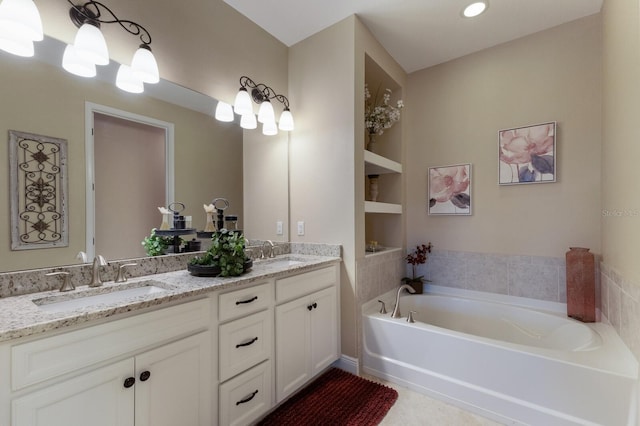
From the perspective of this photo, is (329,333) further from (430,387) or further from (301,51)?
(301,51)

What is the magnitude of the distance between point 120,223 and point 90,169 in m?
0.31

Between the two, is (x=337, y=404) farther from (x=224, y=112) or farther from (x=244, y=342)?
(x=224, y=112)

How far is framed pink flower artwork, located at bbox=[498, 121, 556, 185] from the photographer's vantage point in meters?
2.35

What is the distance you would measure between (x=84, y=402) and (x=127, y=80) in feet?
4.92

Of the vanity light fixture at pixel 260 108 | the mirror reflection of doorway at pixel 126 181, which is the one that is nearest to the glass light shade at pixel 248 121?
the vanity light fixture at pixel 260 108

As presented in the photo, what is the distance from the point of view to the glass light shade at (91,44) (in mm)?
1351

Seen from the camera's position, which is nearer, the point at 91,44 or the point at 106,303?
the point at 106,303

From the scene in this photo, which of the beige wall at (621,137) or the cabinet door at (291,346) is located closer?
the beige wall at (621,137)

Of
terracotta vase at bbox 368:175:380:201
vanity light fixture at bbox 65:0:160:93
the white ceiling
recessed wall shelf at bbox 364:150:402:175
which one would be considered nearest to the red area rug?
terracotta vase at bbox 368:175:380:201

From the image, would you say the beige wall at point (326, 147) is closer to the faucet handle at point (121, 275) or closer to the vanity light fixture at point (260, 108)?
the vanity light fixture at point (260, 108)

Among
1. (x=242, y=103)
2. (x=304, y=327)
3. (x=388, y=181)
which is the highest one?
(x=242, y=103)

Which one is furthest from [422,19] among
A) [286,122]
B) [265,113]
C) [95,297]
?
[95,297]

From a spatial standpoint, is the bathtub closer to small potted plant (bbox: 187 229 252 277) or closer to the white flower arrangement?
small potted plant (bbox: 187 229 252 277)

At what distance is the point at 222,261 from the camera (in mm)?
1646
